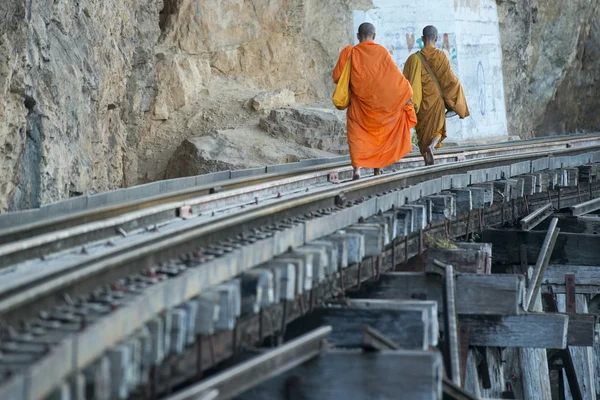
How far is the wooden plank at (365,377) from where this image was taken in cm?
451

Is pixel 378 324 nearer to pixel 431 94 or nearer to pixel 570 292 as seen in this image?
pixel 570 292

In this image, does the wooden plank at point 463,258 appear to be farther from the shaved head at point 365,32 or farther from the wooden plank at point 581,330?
the shaved head at point 365,32

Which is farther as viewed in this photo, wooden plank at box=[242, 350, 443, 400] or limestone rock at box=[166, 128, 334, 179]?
limestone rock at box=[166, 128, 334, 179]

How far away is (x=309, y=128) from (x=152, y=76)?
8.03ft

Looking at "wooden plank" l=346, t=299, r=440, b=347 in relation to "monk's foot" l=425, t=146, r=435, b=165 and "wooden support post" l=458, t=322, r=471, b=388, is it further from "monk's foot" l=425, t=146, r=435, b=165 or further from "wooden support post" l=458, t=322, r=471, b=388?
"monk's foot" l=425, t=146, r=435, b=165

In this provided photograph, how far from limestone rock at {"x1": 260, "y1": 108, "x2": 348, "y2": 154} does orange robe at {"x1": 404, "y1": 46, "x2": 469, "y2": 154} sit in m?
4.24

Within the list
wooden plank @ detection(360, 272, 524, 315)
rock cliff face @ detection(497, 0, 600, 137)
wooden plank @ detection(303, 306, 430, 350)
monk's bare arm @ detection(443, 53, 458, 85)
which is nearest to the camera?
wooden plank @ detection(303, 306, 430, 350)

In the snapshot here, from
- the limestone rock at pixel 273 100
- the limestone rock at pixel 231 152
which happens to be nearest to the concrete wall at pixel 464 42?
the limestone rock at pixel 273 100

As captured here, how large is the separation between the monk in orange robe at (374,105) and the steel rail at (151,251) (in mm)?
2295

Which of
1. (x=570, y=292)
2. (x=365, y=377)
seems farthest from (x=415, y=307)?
(x=570, y=292)

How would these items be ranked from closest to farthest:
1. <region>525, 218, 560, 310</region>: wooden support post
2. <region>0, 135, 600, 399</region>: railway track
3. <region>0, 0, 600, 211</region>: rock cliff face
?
1. <region>0, 135, 600, 399</region>: railway track
2. <region>525, 218, 560, 310</region>: wooden support post
3. <region>0, 0, 600, 211</region>: rock cliff face

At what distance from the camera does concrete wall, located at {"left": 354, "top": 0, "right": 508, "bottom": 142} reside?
837 inches

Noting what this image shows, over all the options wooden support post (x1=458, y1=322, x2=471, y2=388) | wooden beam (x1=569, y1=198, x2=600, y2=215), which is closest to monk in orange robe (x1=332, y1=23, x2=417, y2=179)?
wooden beam (x1=569, y1=198, x2=600, y2=215)

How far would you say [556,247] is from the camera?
32.9ft
